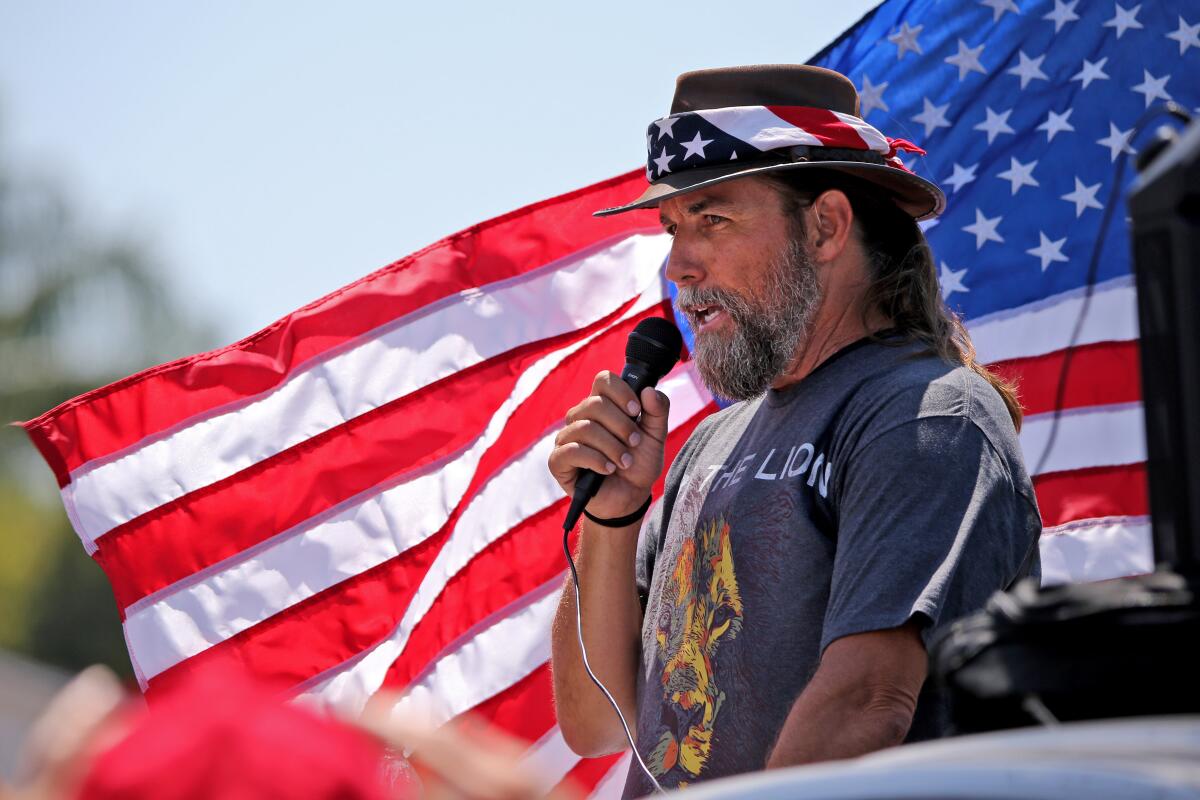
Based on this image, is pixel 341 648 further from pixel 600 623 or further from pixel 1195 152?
pixel 1195 152

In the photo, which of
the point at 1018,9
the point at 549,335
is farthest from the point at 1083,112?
the point at 549,335

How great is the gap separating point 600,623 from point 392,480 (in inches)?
63.8

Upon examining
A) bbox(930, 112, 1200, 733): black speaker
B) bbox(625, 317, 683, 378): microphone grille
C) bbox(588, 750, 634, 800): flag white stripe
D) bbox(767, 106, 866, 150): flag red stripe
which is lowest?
bbox(588, 750, 634, 800): flag white stripe

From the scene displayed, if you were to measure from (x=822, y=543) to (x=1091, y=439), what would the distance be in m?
1.82

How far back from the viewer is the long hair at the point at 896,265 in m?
2.92

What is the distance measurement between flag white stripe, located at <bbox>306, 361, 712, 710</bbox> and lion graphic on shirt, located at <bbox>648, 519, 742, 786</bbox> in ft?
5.41

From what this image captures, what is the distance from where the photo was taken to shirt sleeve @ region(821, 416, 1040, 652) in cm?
233

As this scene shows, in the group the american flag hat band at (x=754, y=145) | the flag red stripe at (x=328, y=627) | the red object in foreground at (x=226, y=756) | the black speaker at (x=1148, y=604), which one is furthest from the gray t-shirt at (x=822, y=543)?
the flag red stripe at (x=328, y=627)

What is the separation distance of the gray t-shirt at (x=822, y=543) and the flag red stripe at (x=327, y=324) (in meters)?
2.05

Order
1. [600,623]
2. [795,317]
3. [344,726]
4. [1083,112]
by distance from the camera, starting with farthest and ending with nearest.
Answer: [1083,112]
[600,623]
[795,317]
[344,726]

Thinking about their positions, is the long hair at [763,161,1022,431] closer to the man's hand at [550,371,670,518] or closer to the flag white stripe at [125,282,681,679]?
the man's hand at [550,371,670,518]

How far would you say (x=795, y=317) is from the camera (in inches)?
116

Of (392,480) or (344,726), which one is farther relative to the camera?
(392,480)

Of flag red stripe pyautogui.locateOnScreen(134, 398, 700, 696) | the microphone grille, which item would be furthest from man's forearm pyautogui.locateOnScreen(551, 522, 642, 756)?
flag red stripe pyautogui.locateOnScreen(134, 398, 700, 696)
